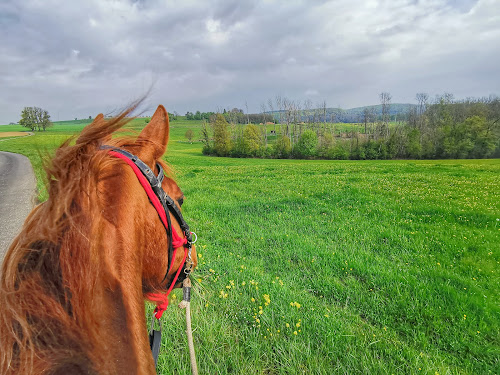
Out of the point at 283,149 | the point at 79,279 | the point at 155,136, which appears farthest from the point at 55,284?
the point at 283,149

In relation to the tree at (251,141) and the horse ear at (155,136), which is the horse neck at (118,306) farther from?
the tree at (251,141)

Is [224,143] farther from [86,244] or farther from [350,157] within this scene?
[86,244]

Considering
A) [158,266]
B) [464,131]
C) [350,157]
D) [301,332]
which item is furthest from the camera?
[350,157]

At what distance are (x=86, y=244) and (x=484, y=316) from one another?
188 inches

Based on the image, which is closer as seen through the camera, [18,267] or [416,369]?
[18,267]

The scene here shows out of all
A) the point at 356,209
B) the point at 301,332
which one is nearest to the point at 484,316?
the point at 301,332

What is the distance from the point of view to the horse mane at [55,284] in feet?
2.46

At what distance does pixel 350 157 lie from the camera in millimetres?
60906

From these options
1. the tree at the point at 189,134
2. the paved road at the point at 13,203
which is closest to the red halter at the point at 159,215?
the paved road at the point at 13,203

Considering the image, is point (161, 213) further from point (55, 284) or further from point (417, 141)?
point (417, 141)

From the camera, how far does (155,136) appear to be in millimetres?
1479

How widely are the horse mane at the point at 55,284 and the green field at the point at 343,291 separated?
0.75ft

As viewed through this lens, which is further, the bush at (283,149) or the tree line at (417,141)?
the bush at (283,149)

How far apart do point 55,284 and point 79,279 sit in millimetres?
81
